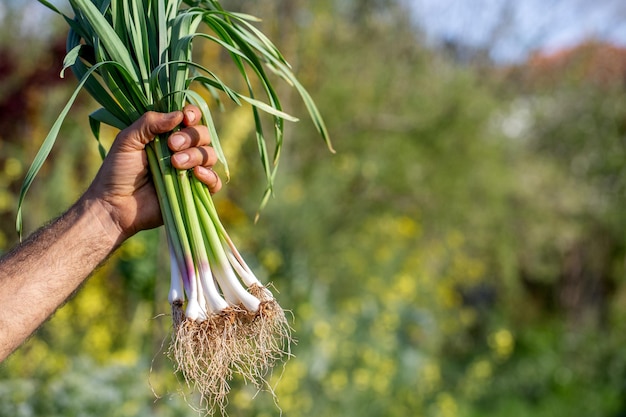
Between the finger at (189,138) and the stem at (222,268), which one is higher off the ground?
the finger at (189,138)

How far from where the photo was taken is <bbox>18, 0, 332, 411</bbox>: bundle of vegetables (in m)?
1.44

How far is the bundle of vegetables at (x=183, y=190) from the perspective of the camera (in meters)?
1.44

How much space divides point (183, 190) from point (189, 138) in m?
0.11

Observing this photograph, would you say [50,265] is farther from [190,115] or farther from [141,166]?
[190,115]

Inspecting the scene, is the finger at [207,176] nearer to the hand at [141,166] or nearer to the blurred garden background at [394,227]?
the hand at [141,166]

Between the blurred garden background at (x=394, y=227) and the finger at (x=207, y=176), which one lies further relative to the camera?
the blurred garden background at (x=394, y=227)

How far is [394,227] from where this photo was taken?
19.0 ft

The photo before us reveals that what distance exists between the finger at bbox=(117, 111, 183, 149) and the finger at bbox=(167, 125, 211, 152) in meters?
0.02

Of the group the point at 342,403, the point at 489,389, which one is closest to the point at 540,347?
the point at 489,389

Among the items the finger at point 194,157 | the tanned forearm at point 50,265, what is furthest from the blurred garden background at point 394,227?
the finger at point 194,157

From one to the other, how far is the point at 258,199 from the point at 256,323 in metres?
3.14

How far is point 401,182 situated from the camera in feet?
20.0

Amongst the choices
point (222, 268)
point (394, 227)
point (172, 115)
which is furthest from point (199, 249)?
point (394, 227)

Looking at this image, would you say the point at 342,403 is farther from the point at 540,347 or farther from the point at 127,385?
the point at 540,347
